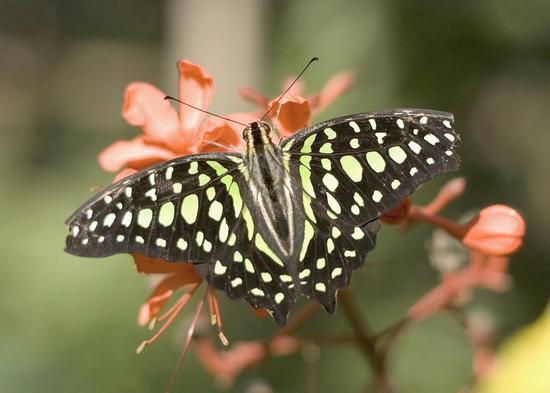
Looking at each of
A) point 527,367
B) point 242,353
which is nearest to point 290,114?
point 242,353

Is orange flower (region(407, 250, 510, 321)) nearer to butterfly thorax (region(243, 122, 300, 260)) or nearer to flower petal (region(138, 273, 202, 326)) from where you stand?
butterfly thorax (region(243, 122, 300, 260))

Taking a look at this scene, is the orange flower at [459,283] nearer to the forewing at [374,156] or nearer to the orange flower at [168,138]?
the forewing at [374,156]

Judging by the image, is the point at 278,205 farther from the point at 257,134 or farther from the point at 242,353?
the point at 242,353

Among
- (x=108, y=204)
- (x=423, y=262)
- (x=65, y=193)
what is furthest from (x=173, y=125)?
(x=65, y=193)

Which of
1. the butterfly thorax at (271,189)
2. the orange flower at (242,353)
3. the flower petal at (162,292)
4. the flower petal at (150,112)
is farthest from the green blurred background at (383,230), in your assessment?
the butterfly thorax at (271,189)

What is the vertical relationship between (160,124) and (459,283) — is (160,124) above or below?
above

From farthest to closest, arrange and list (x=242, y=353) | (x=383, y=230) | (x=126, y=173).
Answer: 1. (x=383, y=230)
2. (x=242, y=353)
3. (x=126, y=173)

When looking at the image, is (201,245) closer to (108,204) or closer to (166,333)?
(108,204)
